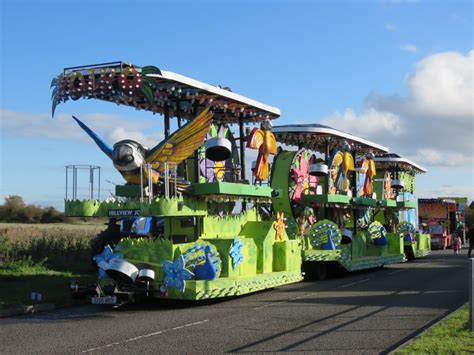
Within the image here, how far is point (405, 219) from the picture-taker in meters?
33.3

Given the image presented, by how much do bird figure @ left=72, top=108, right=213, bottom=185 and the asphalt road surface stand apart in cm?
306

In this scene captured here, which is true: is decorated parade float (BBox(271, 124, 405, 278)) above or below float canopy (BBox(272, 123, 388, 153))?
below

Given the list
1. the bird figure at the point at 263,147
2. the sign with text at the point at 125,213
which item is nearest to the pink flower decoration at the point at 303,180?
the bird figure at the point at 263,147

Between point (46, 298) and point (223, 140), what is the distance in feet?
18.1

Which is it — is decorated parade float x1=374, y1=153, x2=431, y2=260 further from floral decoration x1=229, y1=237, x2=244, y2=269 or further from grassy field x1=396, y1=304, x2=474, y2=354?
grassy field x1=396, y1=304, x2=474, y2=354

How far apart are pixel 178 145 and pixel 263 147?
483 cm

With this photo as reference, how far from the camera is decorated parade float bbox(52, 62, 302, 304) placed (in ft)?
43.1

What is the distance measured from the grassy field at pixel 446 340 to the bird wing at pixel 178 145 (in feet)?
22.2

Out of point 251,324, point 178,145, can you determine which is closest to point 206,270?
point 251,324

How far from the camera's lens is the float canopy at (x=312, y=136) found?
23656 millimetres

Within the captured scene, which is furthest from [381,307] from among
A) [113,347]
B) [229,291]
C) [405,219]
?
[405,219]

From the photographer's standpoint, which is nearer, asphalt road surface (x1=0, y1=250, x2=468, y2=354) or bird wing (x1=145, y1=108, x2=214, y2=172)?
asphalt road surface (x1=0, y1=250, x2=468, y2=354)

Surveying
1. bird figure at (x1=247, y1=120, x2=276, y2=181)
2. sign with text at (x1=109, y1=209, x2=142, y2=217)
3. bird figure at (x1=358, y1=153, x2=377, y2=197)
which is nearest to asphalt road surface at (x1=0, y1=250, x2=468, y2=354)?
sign with text at (x1=109, y1=209, x2=142, y2=217)

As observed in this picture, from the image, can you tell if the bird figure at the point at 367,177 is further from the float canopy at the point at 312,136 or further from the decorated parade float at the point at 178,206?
the decorated parade float at the point at 178,206
